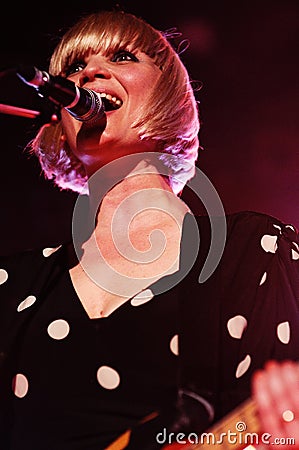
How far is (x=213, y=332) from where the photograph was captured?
921mm

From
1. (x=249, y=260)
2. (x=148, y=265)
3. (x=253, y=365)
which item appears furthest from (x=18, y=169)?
(x=253, y=365)

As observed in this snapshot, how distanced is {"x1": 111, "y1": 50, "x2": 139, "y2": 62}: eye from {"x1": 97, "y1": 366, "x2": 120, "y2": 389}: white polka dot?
54cm

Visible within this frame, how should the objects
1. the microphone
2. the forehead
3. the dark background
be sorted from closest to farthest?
1. the microphone
2. the forehead
3. the dark background

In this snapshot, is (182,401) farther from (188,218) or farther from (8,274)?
(8,274)

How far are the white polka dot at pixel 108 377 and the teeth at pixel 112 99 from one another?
0.43 meters

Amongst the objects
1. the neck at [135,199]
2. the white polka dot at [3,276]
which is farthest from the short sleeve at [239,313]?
the white polka dot at [3,276]

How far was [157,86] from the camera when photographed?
1168 mm

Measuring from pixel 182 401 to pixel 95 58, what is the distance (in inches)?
24.0

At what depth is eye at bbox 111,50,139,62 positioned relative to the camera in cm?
117

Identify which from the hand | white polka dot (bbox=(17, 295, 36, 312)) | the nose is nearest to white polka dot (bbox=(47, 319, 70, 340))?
white polka dot (bbox=(17, 295, 36, 312))

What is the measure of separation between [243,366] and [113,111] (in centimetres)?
46

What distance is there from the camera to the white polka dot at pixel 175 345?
0.92m

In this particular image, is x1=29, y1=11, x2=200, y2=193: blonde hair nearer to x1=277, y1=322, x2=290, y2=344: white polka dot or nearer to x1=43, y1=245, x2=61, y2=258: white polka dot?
x1=43, y1=245, x2=61, y2=258: white polka dot

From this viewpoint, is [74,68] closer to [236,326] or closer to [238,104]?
[238,104]
